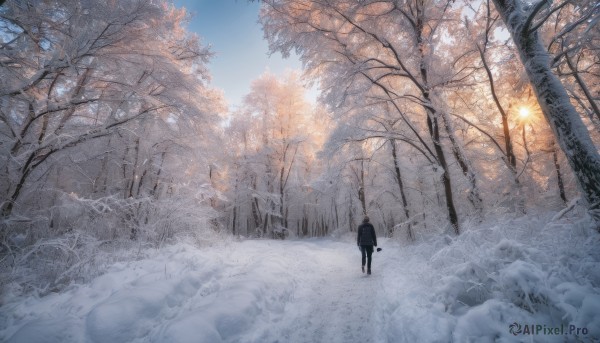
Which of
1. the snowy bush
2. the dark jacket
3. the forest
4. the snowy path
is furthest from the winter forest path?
the forest

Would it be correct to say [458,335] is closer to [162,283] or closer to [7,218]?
[162,283]

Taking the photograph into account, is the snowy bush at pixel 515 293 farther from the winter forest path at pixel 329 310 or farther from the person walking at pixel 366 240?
the person walking at pixel 366 240

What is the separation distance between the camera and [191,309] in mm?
4117

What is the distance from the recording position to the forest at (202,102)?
443cm

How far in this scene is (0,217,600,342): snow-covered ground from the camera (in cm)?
268

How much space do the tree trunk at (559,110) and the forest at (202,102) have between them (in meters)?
0.02

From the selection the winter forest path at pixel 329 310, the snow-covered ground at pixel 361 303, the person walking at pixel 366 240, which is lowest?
the winter forest path at pixel 329 310

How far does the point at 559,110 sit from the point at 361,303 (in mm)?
4568

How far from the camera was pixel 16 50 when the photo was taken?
4.42 metres

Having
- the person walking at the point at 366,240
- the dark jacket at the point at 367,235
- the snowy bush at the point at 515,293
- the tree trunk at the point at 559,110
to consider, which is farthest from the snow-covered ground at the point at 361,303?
the dark jacket at the point at 367,235

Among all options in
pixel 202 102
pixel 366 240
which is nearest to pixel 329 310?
pixel 366 240

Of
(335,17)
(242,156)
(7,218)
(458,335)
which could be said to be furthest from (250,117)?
(458,335)

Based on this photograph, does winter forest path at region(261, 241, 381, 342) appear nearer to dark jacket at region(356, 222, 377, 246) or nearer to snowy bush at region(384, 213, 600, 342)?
snowy bush at region(384, 213, 600, 342)

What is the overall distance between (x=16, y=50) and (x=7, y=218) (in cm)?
351
